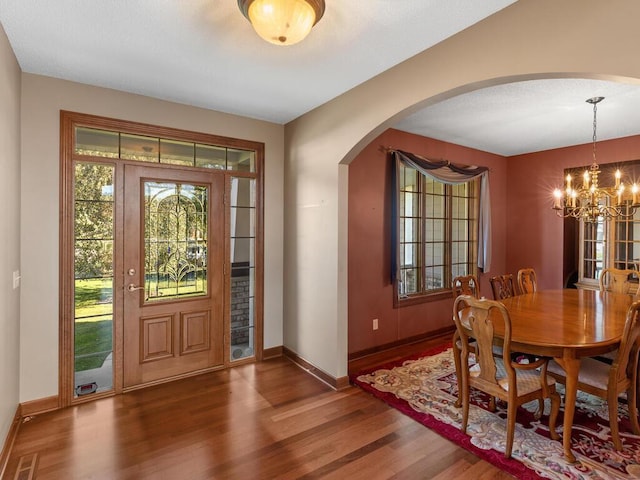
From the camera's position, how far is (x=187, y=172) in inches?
136

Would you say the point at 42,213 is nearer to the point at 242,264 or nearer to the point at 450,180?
the point at 242,264

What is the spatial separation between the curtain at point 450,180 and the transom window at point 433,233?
0.10 m

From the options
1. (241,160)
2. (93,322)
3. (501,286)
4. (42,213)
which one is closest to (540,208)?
(501,286)

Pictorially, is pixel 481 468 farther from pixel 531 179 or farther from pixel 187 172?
pixel 531 179

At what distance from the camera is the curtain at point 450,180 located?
165 inches

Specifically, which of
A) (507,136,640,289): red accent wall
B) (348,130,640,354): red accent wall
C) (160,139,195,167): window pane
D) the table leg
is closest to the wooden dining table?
the table leg

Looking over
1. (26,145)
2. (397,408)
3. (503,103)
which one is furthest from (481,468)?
(26,145)

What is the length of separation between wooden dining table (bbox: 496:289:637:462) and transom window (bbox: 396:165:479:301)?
4.46 ft

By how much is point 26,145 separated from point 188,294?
181cm

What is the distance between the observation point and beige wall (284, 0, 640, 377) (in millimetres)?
1639

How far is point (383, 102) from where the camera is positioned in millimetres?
2744

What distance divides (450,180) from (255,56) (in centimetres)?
317

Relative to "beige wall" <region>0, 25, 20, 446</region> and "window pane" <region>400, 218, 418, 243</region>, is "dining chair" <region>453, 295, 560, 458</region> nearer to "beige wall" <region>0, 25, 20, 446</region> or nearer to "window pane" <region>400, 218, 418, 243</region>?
"window pane" <region>400, 218, 418, 243</region>

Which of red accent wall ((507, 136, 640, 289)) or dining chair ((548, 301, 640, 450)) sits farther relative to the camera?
red accent wall ((507, 136, 640, 289))
